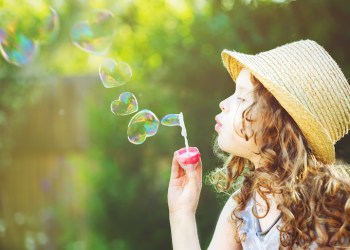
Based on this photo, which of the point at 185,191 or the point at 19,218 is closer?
the point at 185,191

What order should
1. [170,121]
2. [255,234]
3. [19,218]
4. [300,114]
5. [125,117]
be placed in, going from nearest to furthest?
1. [300,114]
2. [255,234]
3. [170,121]
4. [125,117]
5. [19,218]

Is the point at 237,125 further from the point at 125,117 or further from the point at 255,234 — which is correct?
the point at 125,117

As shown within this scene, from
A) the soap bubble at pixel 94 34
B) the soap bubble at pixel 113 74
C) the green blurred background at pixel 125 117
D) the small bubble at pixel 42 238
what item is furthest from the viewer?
the small bubble at pixel 42 238

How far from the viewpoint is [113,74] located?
2.70 metres

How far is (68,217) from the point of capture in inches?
247

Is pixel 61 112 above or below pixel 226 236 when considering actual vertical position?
above

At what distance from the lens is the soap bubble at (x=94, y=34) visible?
336cm

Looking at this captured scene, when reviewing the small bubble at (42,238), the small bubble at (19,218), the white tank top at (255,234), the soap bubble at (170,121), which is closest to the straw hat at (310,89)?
the white tank top at (255,234)

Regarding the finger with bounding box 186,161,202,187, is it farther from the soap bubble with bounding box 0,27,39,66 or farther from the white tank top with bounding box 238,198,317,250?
the soap bubble with bounding box 0,27,39,66

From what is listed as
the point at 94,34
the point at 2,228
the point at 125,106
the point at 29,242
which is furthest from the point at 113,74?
the point at 2,228

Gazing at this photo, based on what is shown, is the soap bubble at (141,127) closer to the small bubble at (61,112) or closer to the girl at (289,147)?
the girl at (289,147)

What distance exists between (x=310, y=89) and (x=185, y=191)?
52 cm

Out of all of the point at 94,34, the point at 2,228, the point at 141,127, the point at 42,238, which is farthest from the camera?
the point at 2,228

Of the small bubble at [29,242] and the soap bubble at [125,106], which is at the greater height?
the soap bubble at [125,106]
